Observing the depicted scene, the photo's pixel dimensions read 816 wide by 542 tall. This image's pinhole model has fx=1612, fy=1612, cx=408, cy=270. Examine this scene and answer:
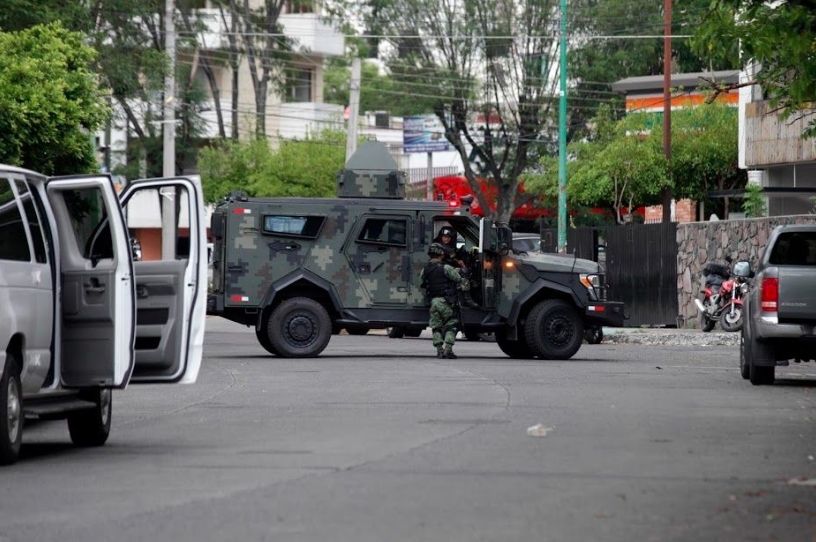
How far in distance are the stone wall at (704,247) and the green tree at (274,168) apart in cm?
2621

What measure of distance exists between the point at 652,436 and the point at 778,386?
21.3ft

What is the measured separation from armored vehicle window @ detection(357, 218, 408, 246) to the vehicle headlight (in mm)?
2730

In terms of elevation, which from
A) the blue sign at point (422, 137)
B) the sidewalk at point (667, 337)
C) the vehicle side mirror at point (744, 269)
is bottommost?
the sidewalk at point (667, 337)

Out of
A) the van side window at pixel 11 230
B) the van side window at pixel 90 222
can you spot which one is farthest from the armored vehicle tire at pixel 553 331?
the van side window at pixel 11 230

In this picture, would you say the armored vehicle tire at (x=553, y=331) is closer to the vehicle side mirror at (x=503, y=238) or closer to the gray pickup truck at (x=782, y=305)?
the vehicle side mirror at (x=503, y=238)

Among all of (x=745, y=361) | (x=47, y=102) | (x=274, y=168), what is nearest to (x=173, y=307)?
(x=745, y=361)

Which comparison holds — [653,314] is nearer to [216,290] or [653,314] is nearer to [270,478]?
[216,290]

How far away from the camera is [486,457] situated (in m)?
10.8

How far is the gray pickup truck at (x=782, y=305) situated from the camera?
17359 mm

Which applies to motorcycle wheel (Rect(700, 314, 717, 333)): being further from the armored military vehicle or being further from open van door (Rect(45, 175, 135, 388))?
open van door (Rect(45, 175, 135, 388))

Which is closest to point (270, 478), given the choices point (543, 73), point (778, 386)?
point (778, 386)

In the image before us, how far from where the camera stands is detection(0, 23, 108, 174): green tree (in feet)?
70.5

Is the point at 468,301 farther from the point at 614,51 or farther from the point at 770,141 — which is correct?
the point at 614,51

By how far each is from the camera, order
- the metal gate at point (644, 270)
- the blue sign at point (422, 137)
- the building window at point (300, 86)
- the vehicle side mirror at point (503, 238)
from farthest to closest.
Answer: the building window at point (300, 86) → the blue sign at point (422, 137) → the metal gate at point (644, 270) → the vehicle side mirror at point (503, 238)
